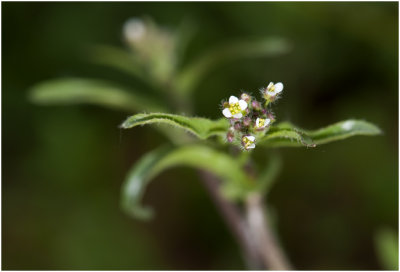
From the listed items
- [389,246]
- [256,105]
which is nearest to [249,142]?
[256,105]

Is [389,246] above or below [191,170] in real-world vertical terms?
below

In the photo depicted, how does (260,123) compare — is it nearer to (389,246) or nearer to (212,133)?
(212,133)

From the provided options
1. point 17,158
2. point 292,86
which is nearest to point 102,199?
point 17,158

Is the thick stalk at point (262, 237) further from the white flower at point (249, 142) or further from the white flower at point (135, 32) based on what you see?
the white flower at point (135, 32)

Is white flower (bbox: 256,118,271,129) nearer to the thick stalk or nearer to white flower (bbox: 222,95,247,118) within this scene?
white flower (bbox: 222,95,247,118)

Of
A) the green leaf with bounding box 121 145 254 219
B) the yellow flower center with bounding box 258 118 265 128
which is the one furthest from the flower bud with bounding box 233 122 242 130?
the green leaf with bounding box 121 145 254 219

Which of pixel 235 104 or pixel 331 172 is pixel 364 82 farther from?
pixel 235 104
